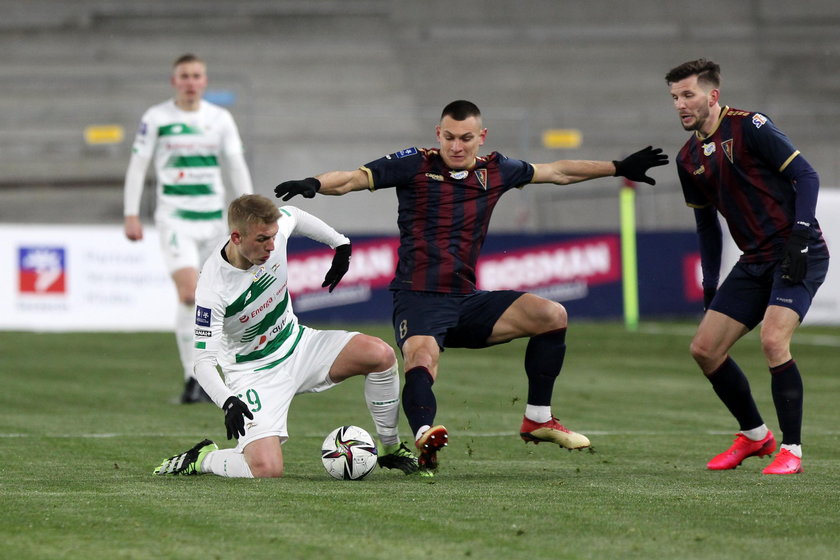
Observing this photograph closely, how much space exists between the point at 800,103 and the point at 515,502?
2338cm

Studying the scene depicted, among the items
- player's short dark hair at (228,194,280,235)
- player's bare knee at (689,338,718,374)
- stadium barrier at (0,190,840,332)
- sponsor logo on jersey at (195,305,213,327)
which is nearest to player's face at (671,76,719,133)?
player's bare knee at (689,338,718,374)

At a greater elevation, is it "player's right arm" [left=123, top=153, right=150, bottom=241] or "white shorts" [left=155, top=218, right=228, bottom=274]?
"player's right arm" [left=123, top=153, right=150, bottom=241]

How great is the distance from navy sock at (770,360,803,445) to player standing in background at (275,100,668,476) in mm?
980

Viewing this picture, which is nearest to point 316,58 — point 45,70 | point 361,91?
point 361,91

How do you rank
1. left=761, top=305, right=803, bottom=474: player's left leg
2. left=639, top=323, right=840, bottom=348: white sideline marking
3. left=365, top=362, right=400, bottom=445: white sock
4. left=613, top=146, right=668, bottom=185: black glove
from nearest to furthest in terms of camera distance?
left=761, top=305, right=803, bottom=474: player's left leg
left=365, top=362, right=400, bottom=445: white sock
left=613, top=146, right=668, bottom=185: black glove
left=639, top=323, right=840, bottom=348: white sideline marking

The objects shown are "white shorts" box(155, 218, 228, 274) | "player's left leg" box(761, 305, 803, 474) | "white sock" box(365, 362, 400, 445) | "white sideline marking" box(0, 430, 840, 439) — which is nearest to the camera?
"player's left leg" box(761, 305, 803, 474)

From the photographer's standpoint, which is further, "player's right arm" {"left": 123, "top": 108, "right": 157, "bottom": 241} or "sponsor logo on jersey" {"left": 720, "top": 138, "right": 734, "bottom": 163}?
"player's right arm" {"left": 123, "top": 108, "right": 157, "bottom": 241}

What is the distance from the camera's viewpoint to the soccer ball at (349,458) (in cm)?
632

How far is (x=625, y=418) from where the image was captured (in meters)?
9.47

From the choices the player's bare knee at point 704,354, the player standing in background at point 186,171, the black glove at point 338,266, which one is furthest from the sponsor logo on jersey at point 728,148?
the player standing in background at point 186,171

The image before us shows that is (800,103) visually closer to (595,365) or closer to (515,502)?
(595,365)

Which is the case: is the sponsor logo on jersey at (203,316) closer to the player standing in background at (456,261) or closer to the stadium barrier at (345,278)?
the player standing in background at (456,261)

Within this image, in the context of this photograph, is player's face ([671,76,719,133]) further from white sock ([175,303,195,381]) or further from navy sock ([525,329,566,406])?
white sock ([175,303,195,381])

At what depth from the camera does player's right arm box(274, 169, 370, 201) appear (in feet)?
21.1
